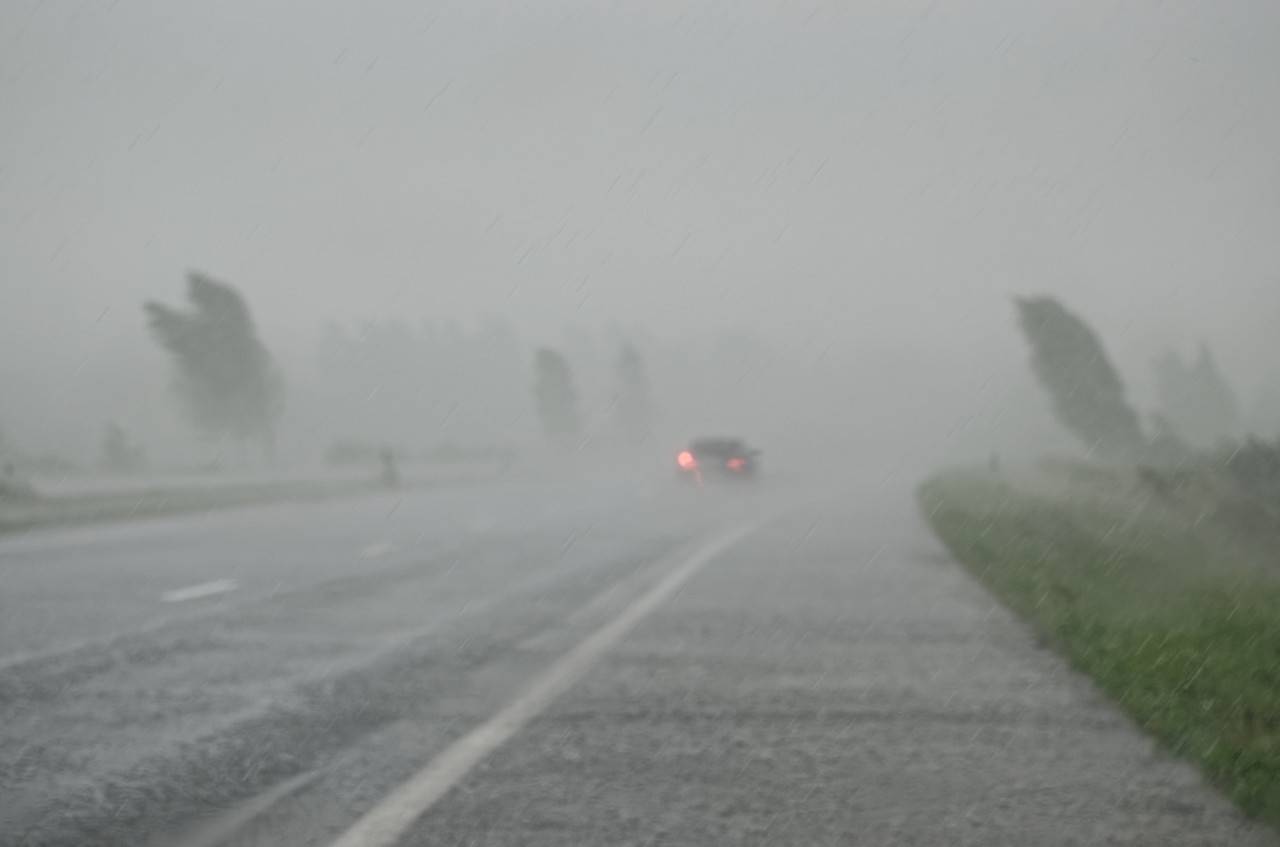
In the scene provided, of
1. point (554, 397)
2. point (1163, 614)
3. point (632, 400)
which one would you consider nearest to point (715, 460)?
point (1163, 614)

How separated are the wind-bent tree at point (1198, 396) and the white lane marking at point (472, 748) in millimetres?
117761

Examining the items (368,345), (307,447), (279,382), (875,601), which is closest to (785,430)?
(368,345)

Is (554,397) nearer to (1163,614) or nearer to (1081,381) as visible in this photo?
(1081,381)

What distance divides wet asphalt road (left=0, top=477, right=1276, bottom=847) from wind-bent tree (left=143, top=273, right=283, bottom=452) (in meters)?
51.8

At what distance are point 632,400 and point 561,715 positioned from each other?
367 ft

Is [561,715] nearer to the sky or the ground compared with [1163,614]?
nearer to the sky

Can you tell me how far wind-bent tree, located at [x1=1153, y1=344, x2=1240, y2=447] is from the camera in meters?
118

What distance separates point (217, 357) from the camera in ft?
207

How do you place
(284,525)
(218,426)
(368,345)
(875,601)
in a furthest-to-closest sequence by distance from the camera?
(368,345), (218,426), (284,525), (875,601)

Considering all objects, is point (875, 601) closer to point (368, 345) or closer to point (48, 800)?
point (48, 800)

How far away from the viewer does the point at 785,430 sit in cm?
15288

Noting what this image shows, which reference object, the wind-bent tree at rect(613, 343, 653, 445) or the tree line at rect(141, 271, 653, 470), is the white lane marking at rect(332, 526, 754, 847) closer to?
the tree line at rect(141, 271, 653, 470)

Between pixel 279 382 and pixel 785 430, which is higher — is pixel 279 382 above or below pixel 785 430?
above

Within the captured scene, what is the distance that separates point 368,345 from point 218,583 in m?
117
